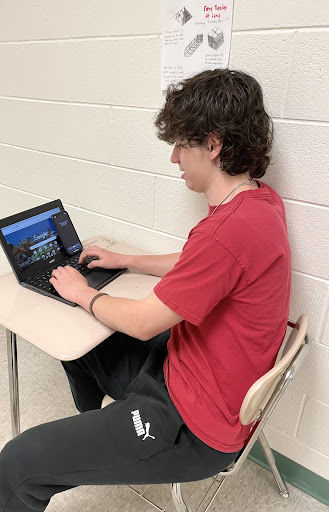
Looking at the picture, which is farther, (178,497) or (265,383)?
(178,497)

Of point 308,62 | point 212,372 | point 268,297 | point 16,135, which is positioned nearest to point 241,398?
point 212,372

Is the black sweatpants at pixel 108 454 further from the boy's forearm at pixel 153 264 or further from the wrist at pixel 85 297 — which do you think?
the boy's forearm at pixel 153 264

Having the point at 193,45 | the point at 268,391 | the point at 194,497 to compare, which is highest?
the point at 193,45

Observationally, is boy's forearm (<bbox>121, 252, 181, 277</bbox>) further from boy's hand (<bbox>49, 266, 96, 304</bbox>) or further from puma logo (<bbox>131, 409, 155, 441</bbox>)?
puma logo (<bbox>131, 409, 155, 441</bbox>)

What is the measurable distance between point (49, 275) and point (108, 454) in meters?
0.57

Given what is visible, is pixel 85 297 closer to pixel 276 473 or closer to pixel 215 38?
pixel 215 38

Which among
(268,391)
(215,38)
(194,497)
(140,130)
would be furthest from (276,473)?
(215,38)

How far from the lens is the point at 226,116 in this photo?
2.94 feet

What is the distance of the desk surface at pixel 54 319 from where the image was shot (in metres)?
0.95

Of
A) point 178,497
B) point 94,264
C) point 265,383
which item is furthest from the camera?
point 94,264

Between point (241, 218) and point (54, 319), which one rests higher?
point (241, 218)

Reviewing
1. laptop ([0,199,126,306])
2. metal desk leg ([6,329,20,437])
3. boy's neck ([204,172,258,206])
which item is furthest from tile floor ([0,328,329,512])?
boy's neck ([204,172,258,206])

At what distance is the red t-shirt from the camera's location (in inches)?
31.7

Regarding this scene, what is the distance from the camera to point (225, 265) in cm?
80
